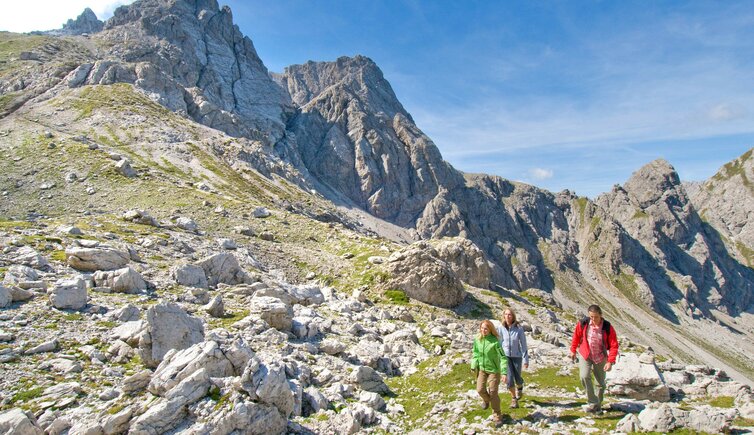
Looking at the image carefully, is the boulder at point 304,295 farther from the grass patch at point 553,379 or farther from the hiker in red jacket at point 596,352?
the hiker in red jacket at point 596,352

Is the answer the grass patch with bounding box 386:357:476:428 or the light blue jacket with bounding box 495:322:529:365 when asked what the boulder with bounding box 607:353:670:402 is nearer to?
the light blue jacket with bounding box 495:322:529:365

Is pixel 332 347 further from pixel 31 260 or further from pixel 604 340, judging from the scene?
pixel 31 260

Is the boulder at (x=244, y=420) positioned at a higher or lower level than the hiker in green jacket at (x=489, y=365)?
lower

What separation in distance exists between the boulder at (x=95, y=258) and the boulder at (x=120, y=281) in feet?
5.25

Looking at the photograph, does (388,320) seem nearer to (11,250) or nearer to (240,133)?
(11,250)

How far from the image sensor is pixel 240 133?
16088cm

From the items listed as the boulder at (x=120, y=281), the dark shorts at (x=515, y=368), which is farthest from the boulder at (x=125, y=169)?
the dark shorts at (x=515, y=368)

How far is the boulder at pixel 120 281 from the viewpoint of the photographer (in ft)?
63.0

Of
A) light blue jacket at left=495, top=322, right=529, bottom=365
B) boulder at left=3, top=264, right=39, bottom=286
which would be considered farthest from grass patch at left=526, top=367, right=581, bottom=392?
boulder at left=3, top=264, right=39, bottom=286

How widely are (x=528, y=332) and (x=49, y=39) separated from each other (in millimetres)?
243251

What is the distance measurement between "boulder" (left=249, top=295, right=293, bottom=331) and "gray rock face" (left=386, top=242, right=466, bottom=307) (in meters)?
17.1

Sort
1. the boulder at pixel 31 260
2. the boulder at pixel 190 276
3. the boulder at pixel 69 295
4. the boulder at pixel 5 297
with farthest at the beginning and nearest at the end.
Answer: the boulder at pixel 190 276 → the boulder at pixel 31 260 → the boulder at pixel 69 295 → the boulder at pixel 5 297

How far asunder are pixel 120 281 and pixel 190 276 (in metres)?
4.25

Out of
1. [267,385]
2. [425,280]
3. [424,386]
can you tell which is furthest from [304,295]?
[267,385]
